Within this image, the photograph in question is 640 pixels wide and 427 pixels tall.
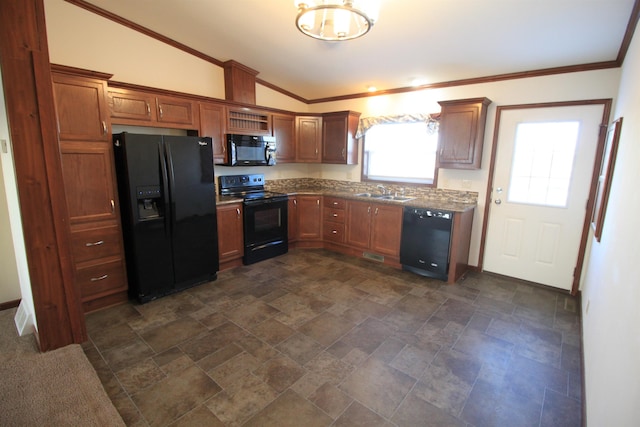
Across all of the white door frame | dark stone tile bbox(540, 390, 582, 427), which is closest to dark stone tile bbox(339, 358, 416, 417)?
dark stone tile bbox(540, 390, 582, 427)

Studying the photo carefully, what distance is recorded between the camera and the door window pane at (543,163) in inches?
128

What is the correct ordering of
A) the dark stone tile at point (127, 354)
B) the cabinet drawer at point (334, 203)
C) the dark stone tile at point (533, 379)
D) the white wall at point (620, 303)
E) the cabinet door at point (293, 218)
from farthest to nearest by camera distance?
the cabinet door at point (293, 218) < the cabinet drawer at point (334, 203) < the dark stone tile at point (127, 354) < the dark stone tile at point (533, 379) < the white wall at point (620, 303)

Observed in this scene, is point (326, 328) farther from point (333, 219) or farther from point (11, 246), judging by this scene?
point (11, 246)

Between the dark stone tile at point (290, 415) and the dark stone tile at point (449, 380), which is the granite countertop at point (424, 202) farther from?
the dark stone tile at point (290, 415)

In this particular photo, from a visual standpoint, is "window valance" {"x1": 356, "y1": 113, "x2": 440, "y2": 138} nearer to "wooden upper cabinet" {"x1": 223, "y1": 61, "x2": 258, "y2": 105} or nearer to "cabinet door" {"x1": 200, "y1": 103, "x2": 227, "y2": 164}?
"wooden upper cabinet" {"x1": 223, "y1": 61, "x2": 258, "y2": 105}

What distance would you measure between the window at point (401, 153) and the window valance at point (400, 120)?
28 millimetres

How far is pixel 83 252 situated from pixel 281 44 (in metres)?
2.97

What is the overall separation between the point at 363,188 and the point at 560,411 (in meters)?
3.62

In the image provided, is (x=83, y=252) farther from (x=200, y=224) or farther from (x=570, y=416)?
(x=570, y=416)

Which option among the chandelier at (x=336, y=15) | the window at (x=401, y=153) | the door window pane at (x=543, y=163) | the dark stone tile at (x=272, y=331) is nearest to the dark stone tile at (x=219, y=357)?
the dark stone tile at (x=272, y=331)

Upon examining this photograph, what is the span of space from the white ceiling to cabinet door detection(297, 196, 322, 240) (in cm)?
183

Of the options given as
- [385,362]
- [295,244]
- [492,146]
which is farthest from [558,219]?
[295,244]

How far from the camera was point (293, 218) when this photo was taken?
4719 mm

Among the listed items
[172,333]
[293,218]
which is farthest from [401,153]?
[172,333]
